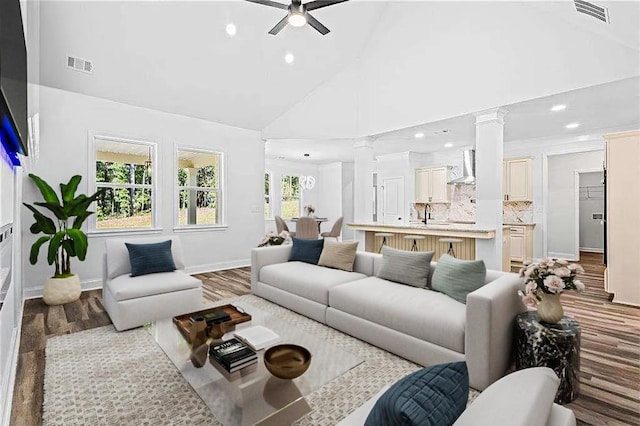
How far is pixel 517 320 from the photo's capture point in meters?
2.33

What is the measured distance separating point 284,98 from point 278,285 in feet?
12.7

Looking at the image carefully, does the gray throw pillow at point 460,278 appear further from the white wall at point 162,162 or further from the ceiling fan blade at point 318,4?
the white wall at point 162,162

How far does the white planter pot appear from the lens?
12.9 feet

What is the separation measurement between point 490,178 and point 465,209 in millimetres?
3775

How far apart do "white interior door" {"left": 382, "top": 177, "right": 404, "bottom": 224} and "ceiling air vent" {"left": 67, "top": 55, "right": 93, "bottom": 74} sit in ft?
22.8

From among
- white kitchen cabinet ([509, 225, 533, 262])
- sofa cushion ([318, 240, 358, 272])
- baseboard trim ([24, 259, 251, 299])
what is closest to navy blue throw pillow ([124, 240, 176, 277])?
baseboard trim ([24, 259, 251, 299])

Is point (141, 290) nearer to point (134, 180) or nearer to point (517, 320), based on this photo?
point (134, 180)

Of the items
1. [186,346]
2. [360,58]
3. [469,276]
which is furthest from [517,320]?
[360,58]

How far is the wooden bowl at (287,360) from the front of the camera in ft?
5.87

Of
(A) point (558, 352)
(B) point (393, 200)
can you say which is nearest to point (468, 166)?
(B) point (393, 200)

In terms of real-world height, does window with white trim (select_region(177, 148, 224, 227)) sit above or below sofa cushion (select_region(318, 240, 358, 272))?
above

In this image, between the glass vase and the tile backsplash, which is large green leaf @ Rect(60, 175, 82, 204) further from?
the tile backsplash

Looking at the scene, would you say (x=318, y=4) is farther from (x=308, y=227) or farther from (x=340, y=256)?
(x=308, y=227)

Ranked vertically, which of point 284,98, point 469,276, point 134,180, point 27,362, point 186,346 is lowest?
point 27,362
